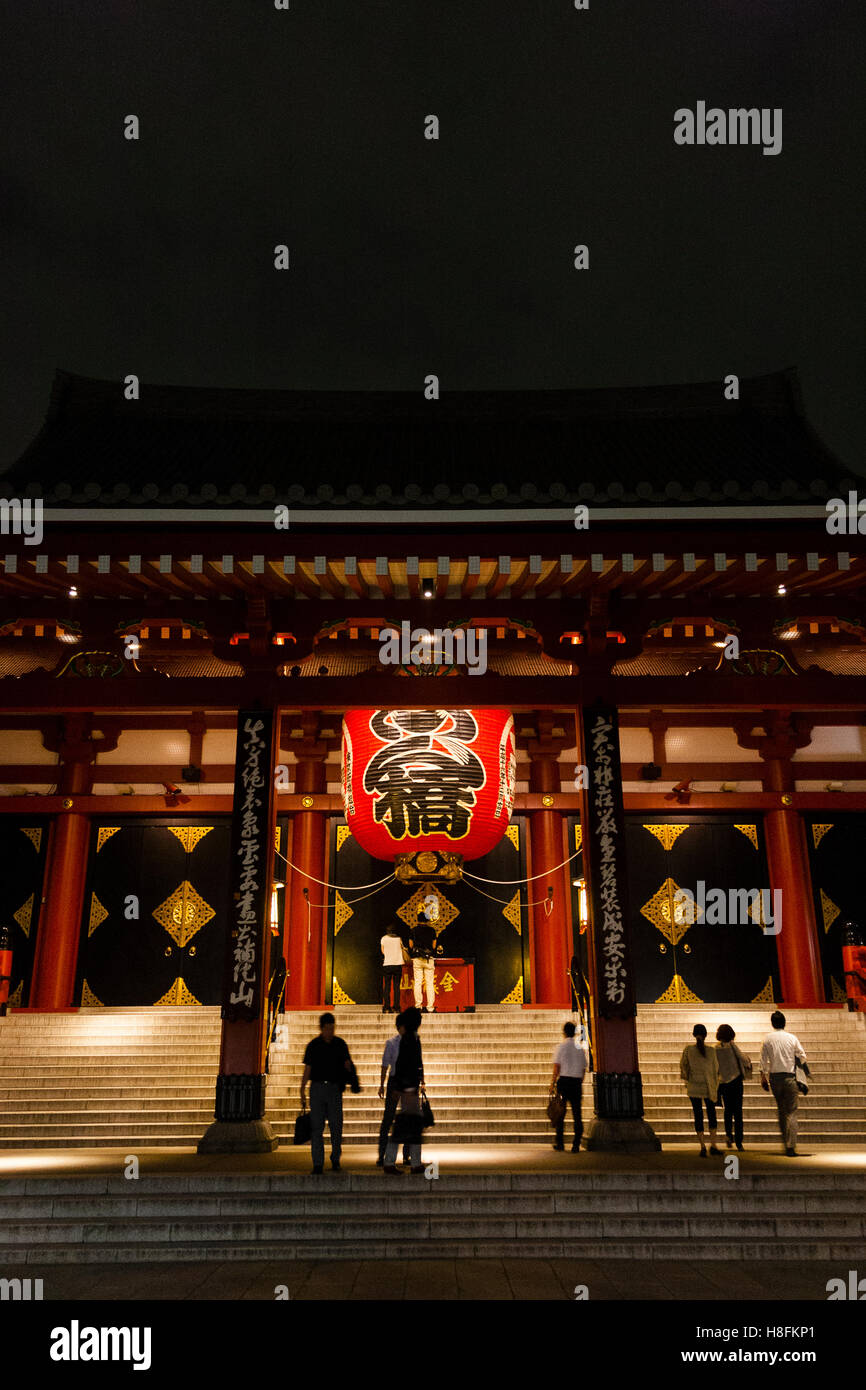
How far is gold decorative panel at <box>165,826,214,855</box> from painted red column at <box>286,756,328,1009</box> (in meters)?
1.78

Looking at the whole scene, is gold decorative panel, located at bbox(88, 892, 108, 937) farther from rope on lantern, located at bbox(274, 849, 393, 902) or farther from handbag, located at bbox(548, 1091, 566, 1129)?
handbag, located at bbox(548, 1091, 566, 1129)

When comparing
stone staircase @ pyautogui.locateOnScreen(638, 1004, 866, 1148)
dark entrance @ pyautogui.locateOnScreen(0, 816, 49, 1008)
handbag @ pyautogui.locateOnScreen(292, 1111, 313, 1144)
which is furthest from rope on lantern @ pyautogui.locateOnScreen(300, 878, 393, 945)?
handbag @ pyautogui.locateOnScreen(292, 1111, 313, 1144)

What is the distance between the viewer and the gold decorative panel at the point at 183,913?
56.2 feet

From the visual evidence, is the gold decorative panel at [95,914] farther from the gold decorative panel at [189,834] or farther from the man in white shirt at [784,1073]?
the man in white shirt at [784,1073]

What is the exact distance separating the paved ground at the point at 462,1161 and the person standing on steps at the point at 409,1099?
0.29 m

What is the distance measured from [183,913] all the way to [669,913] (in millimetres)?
8671

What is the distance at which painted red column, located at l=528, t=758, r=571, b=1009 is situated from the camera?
53.8 ft

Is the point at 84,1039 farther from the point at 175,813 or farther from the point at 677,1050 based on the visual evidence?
the point at 677,1050

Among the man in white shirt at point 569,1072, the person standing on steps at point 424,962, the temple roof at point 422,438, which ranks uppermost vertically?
the temple roof at point 422,438

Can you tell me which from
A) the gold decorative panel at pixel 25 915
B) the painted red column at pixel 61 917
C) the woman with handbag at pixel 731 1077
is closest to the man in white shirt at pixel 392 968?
the painted red column at pixel 61 917

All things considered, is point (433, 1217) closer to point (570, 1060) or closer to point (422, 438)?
point (570, 1060)

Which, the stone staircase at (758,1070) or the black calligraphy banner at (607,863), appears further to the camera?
the stone staircase at (758,1070)

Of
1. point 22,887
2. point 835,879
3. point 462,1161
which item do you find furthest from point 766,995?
point 22,887

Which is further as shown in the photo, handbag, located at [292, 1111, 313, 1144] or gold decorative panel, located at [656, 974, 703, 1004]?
gold decorative panel, located at [656, 974, 703, 1004]
